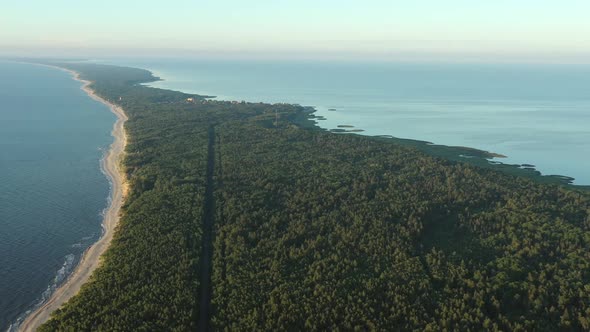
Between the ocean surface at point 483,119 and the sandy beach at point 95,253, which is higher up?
the ocean surface at point 483,119

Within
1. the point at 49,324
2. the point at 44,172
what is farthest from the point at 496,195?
the point at 44,172

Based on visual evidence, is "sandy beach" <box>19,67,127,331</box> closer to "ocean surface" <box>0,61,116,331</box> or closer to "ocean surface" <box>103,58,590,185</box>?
"ocean surface" <box>0,61,116,331</box>

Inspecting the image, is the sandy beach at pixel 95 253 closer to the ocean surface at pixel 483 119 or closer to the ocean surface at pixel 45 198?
the ocean surface at pixel 45 198

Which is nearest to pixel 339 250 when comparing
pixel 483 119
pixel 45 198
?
pixel 45 198

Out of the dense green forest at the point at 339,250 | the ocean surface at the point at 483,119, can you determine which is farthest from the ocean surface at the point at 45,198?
the ocean surface at the point at 483,119

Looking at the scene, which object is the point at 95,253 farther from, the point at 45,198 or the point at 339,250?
the point at 339,250

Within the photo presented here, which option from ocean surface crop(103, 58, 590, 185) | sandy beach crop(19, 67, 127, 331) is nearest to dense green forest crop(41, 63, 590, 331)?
sandy beach crop(19, 67, 127, 331)
